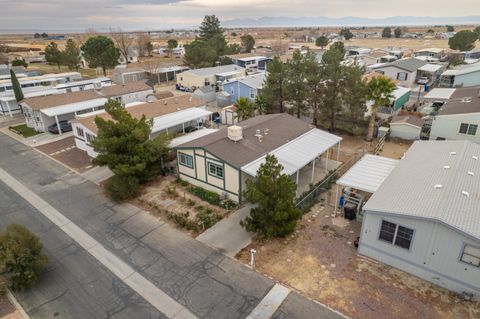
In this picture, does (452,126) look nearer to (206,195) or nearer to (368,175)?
(368,175)

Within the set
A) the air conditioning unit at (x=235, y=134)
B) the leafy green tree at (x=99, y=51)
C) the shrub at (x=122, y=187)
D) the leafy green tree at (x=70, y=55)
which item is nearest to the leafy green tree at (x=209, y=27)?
the leafy green tree at (x=99, y=51)

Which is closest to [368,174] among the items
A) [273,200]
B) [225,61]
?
[273,200]

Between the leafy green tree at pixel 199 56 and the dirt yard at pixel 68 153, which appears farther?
the leafy green tree at pixel 199 56

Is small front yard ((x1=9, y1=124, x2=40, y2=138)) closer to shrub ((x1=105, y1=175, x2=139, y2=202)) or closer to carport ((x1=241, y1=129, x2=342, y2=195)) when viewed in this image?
shrub ((x1=105, y1=175, x2=139, y2=202))

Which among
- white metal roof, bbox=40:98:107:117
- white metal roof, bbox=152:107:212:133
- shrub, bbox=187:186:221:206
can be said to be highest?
white metal roof, bbox=40:98:107:117

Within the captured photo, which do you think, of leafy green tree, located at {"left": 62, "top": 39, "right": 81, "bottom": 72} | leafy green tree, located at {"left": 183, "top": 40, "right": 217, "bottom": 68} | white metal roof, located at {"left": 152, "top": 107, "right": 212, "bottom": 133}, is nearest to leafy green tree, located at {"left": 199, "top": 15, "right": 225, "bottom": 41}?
leafy green tree, located at {"left": 183, "top": 40, "right": 217, "bottom": 68}

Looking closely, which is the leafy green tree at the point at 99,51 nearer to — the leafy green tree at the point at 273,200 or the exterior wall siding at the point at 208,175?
the exterior wall siding at the point at 208,175

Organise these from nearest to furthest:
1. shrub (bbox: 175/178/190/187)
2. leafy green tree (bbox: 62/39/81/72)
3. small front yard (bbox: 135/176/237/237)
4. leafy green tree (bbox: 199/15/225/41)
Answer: small front yard (bbox: 135/176/237/237) → shrub (bbox: 175/178/190/187) → leafy green tree (bbox: 62/39/81/72) → leafy green tree (bbox: 199/15/225/41)

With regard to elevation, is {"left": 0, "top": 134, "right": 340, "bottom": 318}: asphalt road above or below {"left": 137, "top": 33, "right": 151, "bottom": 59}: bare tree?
below
